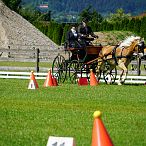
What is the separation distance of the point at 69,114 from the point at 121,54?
10532mm

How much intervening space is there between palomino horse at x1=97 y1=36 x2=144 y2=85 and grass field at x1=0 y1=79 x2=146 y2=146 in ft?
12.1

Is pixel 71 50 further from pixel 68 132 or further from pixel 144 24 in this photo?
pixel 144 24

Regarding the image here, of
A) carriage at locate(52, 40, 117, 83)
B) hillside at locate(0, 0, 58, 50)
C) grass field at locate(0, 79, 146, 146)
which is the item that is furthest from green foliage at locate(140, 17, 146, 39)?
grass field at locate(0, 79, 146, 146)

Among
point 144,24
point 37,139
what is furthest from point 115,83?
point 144,24

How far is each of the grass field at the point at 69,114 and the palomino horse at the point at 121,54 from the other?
370cm

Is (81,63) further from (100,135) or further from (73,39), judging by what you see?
(100,135)

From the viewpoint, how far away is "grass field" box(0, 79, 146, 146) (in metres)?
10.9

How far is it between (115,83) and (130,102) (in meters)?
8.35

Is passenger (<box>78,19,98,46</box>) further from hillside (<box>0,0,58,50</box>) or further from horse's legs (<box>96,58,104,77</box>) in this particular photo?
hillside (<box>0,0,58,50</box>)

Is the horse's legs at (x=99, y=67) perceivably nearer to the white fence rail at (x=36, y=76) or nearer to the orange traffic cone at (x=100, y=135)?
the white fence rail at (x=36, y=76)

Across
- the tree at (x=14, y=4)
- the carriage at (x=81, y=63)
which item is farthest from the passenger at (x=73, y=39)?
the tree at (x=14, y=4)

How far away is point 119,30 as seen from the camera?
85.5m

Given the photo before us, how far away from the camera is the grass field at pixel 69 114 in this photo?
35.8 feet

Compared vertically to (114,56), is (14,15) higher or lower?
lower
